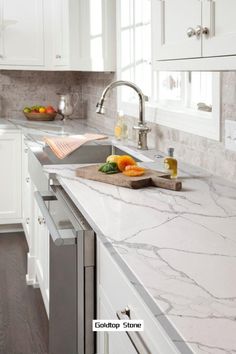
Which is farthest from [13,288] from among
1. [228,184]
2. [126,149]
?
[228,184]

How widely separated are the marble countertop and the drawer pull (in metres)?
0.10

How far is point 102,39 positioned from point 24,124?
3.71 ft

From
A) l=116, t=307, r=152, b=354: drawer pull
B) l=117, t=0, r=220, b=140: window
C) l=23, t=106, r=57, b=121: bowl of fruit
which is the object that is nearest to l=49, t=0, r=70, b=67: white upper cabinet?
l=23, t=106, r=57, b=121: bowl of fruit

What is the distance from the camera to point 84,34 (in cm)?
433

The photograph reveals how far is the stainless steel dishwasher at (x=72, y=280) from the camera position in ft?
5.81

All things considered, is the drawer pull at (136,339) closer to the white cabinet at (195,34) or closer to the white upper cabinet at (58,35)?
the white cabinet at (195,34)

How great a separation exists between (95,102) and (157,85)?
61.3 inches

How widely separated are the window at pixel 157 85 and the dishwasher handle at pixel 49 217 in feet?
2.34

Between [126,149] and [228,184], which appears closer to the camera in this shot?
[228,184]

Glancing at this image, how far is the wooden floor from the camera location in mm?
2754

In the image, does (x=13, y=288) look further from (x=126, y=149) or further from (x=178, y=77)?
(x=178, y=77)

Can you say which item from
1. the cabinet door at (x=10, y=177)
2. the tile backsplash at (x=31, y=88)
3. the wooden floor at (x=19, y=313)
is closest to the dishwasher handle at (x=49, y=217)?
the wooden floor at (x=19, y=313)

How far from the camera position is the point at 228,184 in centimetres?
227

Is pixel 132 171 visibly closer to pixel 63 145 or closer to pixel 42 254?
pixel 42 254
